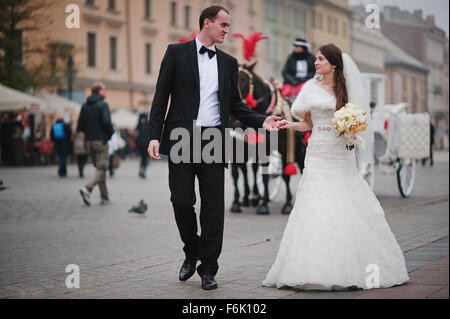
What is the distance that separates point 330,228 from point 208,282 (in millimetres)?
1008

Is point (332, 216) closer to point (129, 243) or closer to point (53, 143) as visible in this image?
point (129, 243)

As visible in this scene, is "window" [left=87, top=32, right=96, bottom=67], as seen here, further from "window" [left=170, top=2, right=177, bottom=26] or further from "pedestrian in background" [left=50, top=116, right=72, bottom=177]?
"pedestrian in background" [left=50, top=116, right=72, bottom=177]

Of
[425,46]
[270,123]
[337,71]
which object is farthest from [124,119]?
[270,123]

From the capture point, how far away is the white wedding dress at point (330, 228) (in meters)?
5.89

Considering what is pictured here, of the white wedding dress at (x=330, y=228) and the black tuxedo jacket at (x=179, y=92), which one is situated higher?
the black tuxedo jacket at (x=179, y=92)

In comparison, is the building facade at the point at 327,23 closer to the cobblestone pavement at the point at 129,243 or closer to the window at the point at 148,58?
the window at the point at 148,58

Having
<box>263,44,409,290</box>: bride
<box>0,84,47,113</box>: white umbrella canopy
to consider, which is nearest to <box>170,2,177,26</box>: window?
<box>0,84,47,113</box>: white umbrella canopy

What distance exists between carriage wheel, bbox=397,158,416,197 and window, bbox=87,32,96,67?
28244 millimetres

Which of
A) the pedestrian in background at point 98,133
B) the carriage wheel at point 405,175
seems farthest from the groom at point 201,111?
the carriage wheel at point 405,175

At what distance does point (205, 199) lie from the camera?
6129 millimetres

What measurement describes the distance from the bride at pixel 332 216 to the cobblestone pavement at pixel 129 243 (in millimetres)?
214

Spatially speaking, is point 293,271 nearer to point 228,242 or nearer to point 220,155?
point 220,155

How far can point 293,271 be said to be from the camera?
232 inches
